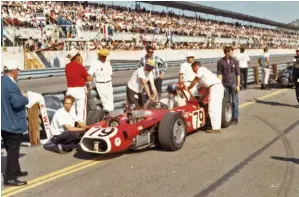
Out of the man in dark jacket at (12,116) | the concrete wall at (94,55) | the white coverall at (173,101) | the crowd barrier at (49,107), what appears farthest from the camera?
the concrete wall at (94,55)

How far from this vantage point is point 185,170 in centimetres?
609

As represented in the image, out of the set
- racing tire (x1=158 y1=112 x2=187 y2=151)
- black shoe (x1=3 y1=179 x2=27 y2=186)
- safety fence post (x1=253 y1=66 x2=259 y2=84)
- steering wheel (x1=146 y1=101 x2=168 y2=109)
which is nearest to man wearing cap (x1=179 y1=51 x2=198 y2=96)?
steering wheel (x1=146 y1=101 x2=168 y2=109)

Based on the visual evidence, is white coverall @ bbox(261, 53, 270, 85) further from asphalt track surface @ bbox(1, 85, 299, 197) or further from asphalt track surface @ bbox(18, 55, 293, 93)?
asphalt track surface @ bbox(1, 85, 299, 197)

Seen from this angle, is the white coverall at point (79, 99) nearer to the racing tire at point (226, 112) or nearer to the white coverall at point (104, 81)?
the white coverall at point (104, 81)

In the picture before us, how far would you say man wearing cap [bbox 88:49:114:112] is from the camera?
9586 mm

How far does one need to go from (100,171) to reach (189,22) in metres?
52.1

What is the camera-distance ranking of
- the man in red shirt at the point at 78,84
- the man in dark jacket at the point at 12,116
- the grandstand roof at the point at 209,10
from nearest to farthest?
the man in dark jacket at the point at 12,116, the man in red shirt at the point at 78,84, the grandstand roof at the point at 209,10

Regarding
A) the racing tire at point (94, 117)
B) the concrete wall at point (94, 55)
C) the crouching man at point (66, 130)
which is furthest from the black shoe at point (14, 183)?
the concrete wall at point (94, 55)

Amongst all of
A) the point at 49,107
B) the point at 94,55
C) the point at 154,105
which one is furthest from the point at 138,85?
the point at 94,55

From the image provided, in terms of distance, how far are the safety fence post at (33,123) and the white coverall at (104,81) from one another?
6.62ft

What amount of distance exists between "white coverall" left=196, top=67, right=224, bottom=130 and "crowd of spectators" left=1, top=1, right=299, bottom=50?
62.5ft

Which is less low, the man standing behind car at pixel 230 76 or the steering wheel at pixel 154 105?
the man standing behind car at pixel 230 76

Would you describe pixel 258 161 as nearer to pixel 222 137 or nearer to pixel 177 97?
pixel 222 137

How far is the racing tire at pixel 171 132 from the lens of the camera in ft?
23.2
